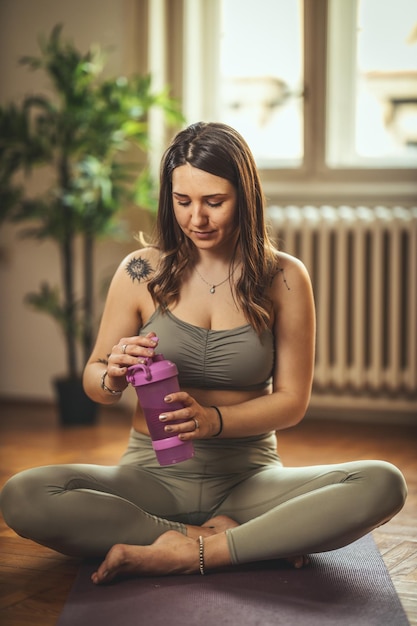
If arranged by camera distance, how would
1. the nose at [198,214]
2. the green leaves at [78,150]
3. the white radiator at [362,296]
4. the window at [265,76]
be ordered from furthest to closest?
the window at [265,76] → the white radiator at [362,296] → the green leaves at [78,150] → the nose at [198,214]

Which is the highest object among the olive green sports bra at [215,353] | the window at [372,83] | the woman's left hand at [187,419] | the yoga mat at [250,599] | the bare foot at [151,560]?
the window at [372,83]

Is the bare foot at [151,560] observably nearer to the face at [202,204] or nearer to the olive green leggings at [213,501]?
the olive green leggings at [213,501]

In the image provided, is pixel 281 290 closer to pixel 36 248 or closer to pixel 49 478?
pixel 49 478

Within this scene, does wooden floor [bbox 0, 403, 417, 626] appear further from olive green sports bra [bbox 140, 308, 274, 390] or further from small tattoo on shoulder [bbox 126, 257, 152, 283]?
small tattoo on shoulder [bbox 126, 257, 152, 283]

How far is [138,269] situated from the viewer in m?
1.90

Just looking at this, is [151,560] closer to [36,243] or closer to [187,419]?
[187,419]

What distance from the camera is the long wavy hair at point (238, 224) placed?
1731mm

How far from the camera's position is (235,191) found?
1753 millimetres

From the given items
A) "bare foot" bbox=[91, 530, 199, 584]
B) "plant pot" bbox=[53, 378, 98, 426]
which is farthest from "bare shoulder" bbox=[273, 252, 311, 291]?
"plant pot" bbox=[53, 378, 98, 426]

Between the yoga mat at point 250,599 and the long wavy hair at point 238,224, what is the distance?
0.49 metres

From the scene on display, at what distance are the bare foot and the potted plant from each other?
168 centimetres

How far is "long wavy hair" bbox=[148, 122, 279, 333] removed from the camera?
1731 millimetres

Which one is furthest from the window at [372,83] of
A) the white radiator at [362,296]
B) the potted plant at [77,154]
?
the potted plant at [77,154]

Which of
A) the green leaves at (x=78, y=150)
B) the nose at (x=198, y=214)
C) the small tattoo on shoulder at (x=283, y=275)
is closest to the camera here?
the nose at (x=198, y=214)
